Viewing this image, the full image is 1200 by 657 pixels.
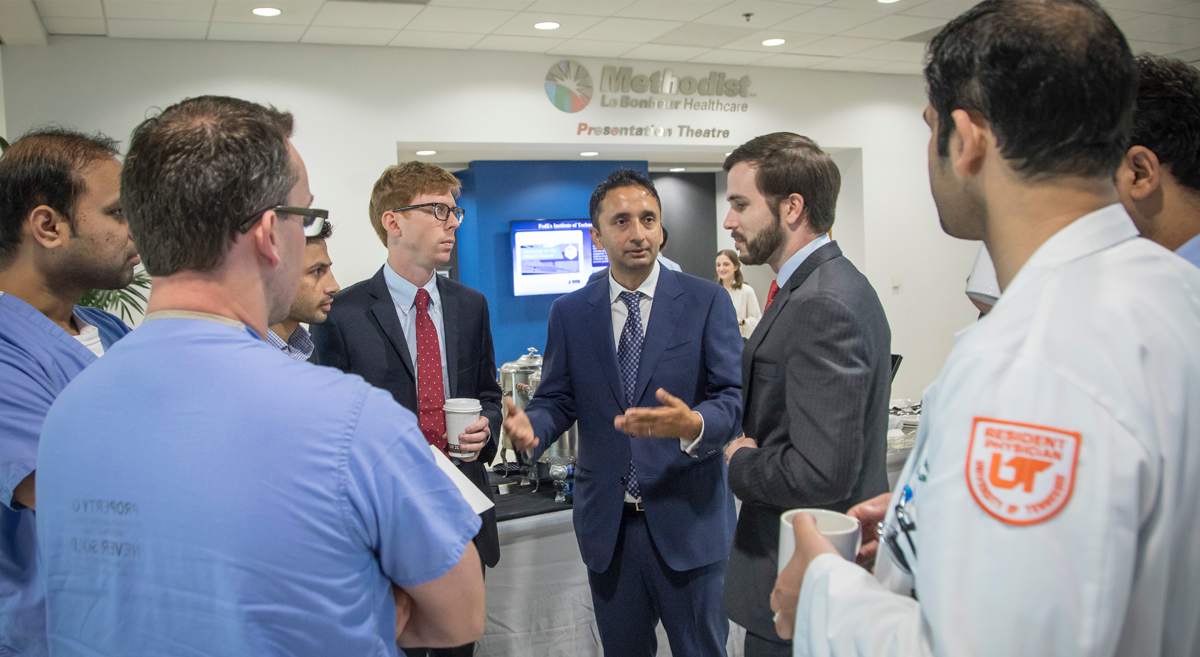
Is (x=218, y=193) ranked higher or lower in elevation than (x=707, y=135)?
Result: lower

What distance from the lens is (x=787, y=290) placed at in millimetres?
1723

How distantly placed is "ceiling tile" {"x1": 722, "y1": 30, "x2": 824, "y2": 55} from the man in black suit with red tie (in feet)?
15.9

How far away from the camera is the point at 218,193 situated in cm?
88

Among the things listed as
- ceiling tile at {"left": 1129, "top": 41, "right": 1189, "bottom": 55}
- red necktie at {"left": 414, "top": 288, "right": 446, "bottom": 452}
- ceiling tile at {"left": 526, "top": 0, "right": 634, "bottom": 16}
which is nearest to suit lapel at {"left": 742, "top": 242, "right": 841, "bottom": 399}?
red necktie at {"left": 414, "top": 288, "right": 446, "bottom": 452}

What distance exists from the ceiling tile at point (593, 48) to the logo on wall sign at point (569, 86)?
0.41 feet

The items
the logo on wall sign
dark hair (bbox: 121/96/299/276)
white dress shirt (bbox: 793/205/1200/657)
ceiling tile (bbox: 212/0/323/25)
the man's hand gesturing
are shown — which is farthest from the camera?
the logo on wall sign

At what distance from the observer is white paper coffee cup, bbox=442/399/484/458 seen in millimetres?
1938

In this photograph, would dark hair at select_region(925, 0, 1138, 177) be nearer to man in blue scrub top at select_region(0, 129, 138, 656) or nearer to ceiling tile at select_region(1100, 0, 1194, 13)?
man in blue scrub top at select_region(0, 129, 138, 656)

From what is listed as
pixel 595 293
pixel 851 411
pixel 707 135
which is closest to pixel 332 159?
pixel 707 135

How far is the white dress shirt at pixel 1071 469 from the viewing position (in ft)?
2.05

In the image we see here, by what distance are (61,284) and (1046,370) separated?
1.65 metres

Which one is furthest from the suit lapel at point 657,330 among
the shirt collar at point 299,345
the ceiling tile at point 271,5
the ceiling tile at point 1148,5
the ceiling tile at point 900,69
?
the ceiling tile at point 900,69

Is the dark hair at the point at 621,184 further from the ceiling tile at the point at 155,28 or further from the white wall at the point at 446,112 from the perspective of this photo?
Answer: the ceiling tile at the point at 155,28

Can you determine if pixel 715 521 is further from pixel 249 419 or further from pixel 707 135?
pixel 707 135
